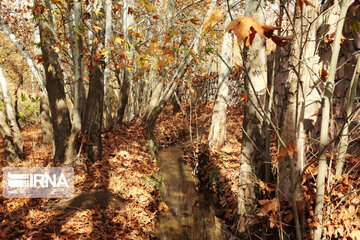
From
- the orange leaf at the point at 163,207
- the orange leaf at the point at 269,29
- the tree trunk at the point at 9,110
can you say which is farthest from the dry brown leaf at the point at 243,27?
the tree trunk at the point at 9,110

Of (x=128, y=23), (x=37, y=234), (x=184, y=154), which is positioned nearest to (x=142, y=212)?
(x=37, y=234)

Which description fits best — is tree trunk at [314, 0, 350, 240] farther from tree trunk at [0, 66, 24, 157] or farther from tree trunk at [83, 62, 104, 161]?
tree trunk at [0, 66, 24, 157]

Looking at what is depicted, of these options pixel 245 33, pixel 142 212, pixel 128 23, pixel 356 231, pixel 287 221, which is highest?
pixel 128 23

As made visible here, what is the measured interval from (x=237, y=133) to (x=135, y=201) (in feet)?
16.9

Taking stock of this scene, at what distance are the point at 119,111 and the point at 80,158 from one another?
414cm

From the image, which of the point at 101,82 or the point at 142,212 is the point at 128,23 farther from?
the point at 142,212

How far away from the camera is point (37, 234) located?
9.97ft

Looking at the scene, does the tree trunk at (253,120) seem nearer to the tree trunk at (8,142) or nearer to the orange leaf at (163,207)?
the orange leaf at (163,207)

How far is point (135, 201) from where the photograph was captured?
15.3 ft

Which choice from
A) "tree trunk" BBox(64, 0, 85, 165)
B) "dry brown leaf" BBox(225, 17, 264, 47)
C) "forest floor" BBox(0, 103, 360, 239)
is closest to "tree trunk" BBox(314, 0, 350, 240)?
"forest floor" BBox(0, 103, 360, 239)

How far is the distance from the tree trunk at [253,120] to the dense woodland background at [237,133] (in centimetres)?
2

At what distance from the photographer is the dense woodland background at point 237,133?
2354mm

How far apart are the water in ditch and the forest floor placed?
248 millimetres

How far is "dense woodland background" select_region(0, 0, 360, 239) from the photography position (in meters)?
2.35
